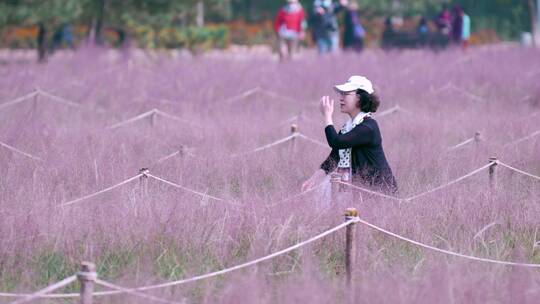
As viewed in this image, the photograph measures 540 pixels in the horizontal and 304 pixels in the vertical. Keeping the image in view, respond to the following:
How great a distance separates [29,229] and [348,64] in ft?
42.7

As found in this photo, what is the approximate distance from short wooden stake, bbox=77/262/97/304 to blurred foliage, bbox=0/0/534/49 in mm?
19669

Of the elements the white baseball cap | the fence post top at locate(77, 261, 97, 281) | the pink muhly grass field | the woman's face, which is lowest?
the pink muhly grass field

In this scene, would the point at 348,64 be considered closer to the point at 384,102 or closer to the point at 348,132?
the point at 384,102

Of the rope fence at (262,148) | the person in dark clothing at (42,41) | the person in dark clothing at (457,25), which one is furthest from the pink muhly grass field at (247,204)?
the person in dark clothing at (457,25)

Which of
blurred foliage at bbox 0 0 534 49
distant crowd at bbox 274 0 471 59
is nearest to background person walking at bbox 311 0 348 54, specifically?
distant crowd at bbox 274 0 471 59

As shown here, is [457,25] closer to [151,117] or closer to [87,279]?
[151,117]

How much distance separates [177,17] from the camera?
89.2 feet

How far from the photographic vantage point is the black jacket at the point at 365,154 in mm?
8398

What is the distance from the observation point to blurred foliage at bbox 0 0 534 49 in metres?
24.6

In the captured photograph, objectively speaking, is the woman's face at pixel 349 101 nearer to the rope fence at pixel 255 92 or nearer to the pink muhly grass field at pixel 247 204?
the pink muhly grass field at pixel 247 204

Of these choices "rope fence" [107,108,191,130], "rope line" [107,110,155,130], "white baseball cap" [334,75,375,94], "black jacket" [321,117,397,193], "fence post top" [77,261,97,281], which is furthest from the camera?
"rope fence" [107,108,191,130]

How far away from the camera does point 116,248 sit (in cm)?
718

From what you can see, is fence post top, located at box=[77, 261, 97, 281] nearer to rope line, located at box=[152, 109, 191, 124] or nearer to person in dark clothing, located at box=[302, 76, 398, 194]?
person in dark clothing, located at box=[302, 76, 398, 194]

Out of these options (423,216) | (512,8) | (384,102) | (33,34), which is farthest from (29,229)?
(512,8)
